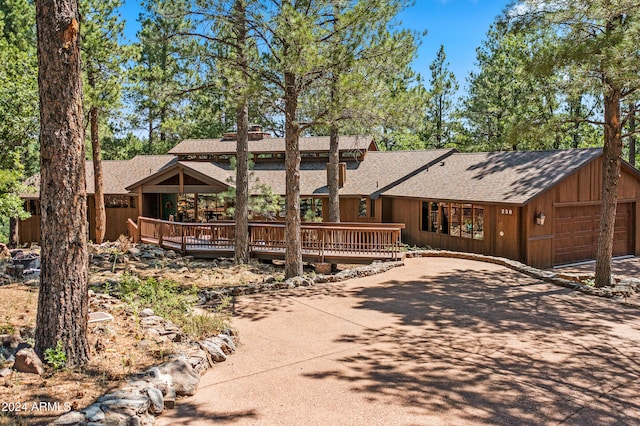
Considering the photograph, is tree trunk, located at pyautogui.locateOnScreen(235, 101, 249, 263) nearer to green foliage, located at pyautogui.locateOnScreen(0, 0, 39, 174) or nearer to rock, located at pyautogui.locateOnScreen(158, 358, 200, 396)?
green foliage, located at pyautogui.locateOnScreen(0, 0, 39, 174)

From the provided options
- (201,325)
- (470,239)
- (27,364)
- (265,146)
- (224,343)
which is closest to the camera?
(27,364)

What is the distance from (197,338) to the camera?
6.07m

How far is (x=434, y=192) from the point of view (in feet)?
58.3

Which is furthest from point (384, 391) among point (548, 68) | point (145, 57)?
point (145, 57)

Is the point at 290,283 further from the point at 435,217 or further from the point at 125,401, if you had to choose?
the point at 435,217

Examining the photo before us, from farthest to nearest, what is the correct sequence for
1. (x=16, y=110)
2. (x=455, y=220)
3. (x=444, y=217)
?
(x=444, y=217)
(x=455, y=220)
(x=16, y=110)

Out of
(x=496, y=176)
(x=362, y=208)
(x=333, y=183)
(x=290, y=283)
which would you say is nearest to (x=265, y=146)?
(x=362, y=208)

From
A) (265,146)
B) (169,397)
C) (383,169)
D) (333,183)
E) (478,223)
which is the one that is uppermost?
(265,146)

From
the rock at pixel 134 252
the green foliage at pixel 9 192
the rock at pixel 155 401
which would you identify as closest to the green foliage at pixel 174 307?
the rock at pixel 155 401

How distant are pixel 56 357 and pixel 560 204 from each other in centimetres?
1529

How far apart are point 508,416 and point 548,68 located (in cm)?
849

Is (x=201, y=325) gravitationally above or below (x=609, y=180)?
below

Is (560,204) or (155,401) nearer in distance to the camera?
(155,401)

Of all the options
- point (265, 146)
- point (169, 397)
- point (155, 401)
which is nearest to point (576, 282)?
point (169, 397)
